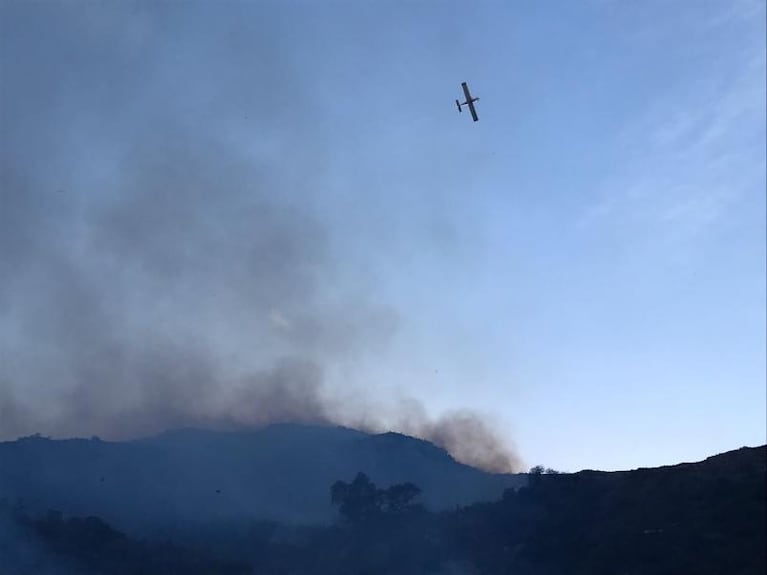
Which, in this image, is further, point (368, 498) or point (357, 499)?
point (357, 499)

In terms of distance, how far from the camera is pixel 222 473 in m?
134

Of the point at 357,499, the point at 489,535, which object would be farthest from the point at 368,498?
the point at 489,535

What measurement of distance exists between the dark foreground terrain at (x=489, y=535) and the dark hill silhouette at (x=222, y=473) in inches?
259

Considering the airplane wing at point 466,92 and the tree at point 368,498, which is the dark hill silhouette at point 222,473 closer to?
the tree at point 368,498

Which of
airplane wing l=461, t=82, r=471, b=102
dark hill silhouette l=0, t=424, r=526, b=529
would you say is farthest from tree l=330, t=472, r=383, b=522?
airplane wing l=461, t=82, r=471, b=102

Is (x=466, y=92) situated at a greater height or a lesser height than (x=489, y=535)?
greater

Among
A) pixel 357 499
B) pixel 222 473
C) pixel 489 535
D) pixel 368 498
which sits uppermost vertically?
pixel 222 473

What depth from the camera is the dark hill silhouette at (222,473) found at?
118750 mm

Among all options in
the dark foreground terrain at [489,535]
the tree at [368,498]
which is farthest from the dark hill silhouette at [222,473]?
the dark foreground terrain at [489,535]

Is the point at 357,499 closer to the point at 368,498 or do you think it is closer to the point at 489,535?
the point at 368,498

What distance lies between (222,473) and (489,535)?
61.5 metres

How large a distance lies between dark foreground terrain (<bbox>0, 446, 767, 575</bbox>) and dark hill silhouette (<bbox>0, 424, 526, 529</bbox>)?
6.58 metres

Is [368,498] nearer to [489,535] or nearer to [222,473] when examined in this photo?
[489,535]

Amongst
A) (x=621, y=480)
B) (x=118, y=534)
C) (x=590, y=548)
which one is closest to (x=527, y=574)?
(x=590, y=548)
